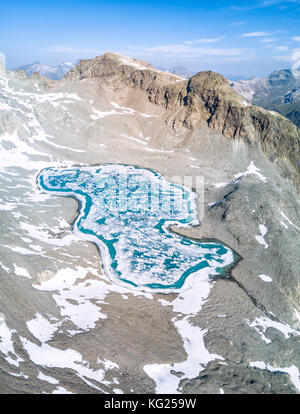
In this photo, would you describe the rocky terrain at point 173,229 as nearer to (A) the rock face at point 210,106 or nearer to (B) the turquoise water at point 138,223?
(A) the rock face at point 210,106

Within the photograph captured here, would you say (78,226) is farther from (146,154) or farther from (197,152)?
(197,152)

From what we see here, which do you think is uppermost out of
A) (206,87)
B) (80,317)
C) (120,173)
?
(206,87)

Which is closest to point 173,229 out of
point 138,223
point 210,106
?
point 138,223

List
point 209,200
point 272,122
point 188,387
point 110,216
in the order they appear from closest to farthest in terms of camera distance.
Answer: point 188,387 < point 110,216 < point 209,200 < point 272,122

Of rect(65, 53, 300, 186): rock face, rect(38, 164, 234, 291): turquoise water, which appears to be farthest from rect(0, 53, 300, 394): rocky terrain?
rect(38, 164, 234, 291): turquoise water

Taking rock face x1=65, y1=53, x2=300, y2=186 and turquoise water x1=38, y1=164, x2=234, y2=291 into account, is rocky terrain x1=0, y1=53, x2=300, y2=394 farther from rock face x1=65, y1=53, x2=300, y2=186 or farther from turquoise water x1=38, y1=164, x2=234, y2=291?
turquoise water x1=38, y1=164, x2=234, y2=291

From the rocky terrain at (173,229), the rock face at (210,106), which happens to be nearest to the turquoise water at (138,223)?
the rocky terrain at (173,229)

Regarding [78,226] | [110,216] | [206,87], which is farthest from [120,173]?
[206,87]
